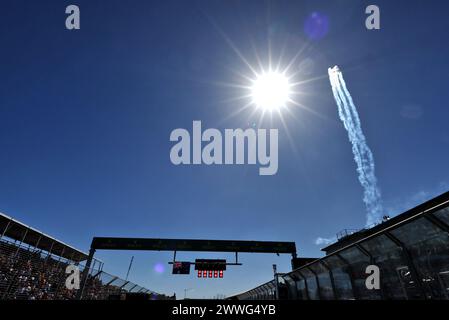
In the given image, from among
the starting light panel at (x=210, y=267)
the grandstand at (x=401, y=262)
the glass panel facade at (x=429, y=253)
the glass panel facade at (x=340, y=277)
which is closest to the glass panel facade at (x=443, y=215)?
the grandstand at (x=401, y=262)

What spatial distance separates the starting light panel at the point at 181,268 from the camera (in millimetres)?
24688

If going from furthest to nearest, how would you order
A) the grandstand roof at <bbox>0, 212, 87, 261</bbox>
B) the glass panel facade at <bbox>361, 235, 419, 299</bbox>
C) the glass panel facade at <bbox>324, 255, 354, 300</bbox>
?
1. the grandstand roof at <bbox>0, 212, 87, 261</bbox>
2. the glass panel facade at <bbox>324, 255, 354, 300</bbox>
3. the glass panel facade at <bbox>361, 235, 419, 299</bbox>

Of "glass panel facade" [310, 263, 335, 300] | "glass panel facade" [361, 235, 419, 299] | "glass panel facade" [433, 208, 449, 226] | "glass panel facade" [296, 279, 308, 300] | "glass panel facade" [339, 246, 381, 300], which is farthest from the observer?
"glass panel facade" [296, 279, 308, 300]

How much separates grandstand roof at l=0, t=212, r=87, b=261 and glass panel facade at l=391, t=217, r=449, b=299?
1480 cm

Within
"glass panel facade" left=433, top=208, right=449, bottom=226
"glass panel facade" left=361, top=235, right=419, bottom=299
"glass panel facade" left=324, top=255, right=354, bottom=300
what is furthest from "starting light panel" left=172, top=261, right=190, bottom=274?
"glass panel facade" left=433, top=208, right=449, bottom=226

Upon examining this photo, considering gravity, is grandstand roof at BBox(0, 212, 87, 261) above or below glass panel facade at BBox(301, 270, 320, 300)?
above

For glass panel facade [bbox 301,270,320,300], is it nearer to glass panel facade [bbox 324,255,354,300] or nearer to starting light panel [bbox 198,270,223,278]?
glass panel facade [bbox 324,255,354,300]

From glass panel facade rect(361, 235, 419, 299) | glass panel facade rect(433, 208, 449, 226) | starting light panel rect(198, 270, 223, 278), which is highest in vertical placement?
starting light panel rect(198, 270, 223, 278)

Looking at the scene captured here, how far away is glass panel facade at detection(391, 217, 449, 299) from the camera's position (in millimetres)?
5039

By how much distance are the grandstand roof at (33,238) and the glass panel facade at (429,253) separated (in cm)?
1480

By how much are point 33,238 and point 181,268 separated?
12.4 m

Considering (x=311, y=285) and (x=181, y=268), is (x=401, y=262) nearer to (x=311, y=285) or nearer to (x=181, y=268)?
(x=311, y=285)

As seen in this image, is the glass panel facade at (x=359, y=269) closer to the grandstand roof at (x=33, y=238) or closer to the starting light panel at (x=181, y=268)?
the grandstand roof at (x=33, y=238)
